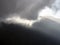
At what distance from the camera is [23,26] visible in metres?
1.84

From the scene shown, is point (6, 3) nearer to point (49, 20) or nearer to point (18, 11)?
point (18, 11)

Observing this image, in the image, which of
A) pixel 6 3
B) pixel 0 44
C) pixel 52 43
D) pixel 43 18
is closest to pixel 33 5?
pixel 43 18

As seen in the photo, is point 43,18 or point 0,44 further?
point 43,18

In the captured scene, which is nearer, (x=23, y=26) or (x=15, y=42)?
(x=15, y=42)

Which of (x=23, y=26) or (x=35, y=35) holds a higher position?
(x=23, y=26)

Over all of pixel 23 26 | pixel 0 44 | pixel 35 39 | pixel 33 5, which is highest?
pixel 33 5

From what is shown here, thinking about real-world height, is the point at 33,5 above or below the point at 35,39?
above

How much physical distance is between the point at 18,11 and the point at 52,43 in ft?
2.32

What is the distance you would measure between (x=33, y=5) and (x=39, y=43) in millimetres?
596

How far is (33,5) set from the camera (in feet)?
6.06

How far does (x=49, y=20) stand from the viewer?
1875 mm

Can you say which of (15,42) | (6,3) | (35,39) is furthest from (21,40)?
(6,3)

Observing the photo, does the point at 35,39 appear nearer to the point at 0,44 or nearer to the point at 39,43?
the point at 39,43

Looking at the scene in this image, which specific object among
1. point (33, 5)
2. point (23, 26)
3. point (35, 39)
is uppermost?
point (33, 5)
